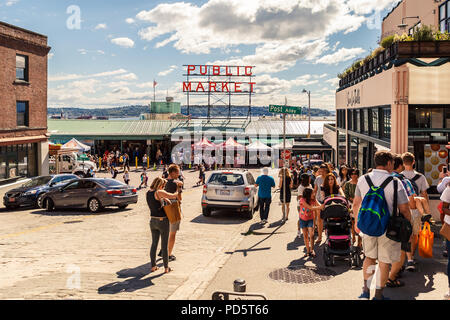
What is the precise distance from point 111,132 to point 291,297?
44185 millimetres

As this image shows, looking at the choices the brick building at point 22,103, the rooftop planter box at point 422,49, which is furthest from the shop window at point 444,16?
the brick building at point 22,103

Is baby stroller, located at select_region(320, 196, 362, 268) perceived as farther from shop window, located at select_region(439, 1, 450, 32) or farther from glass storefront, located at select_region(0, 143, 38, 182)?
glass storefront, located at select_region(0, 143, 38, 182)

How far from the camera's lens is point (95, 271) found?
803 cm

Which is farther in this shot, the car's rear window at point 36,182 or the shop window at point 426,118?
the car's rear window at point 36,182

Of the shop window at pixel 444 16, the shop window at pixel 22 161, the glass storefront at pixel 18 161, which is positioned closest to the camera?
the shop window at pixel 444 16

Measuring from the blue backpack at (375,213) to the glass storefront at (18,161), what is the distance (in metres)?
28.1

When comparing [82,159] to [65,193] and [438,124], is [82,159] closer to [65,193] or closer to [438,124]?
[65,193]

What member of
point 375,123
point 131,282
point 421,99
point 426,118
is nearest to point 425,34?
point 421,99

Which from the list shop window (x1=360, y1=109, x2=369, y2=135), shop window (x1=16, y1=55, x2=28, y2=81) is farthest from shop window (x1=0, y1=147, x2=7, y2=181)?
shop window (x1=360, y1=109, x2=369, y2=135)

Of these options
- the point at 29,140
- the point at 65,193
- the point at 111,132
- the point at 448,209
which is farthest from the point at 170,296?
the point at 111,132

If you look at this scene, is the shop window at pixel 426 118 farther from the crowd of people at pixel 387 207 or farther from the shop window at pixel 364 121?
the shop window at pixel 364 121

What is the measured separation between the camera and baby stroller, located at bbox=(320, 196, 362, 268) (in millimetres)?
7945

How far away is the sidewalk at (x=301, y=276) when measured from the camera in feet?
21.1

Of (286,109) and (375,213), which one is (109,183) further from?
(375,213)
